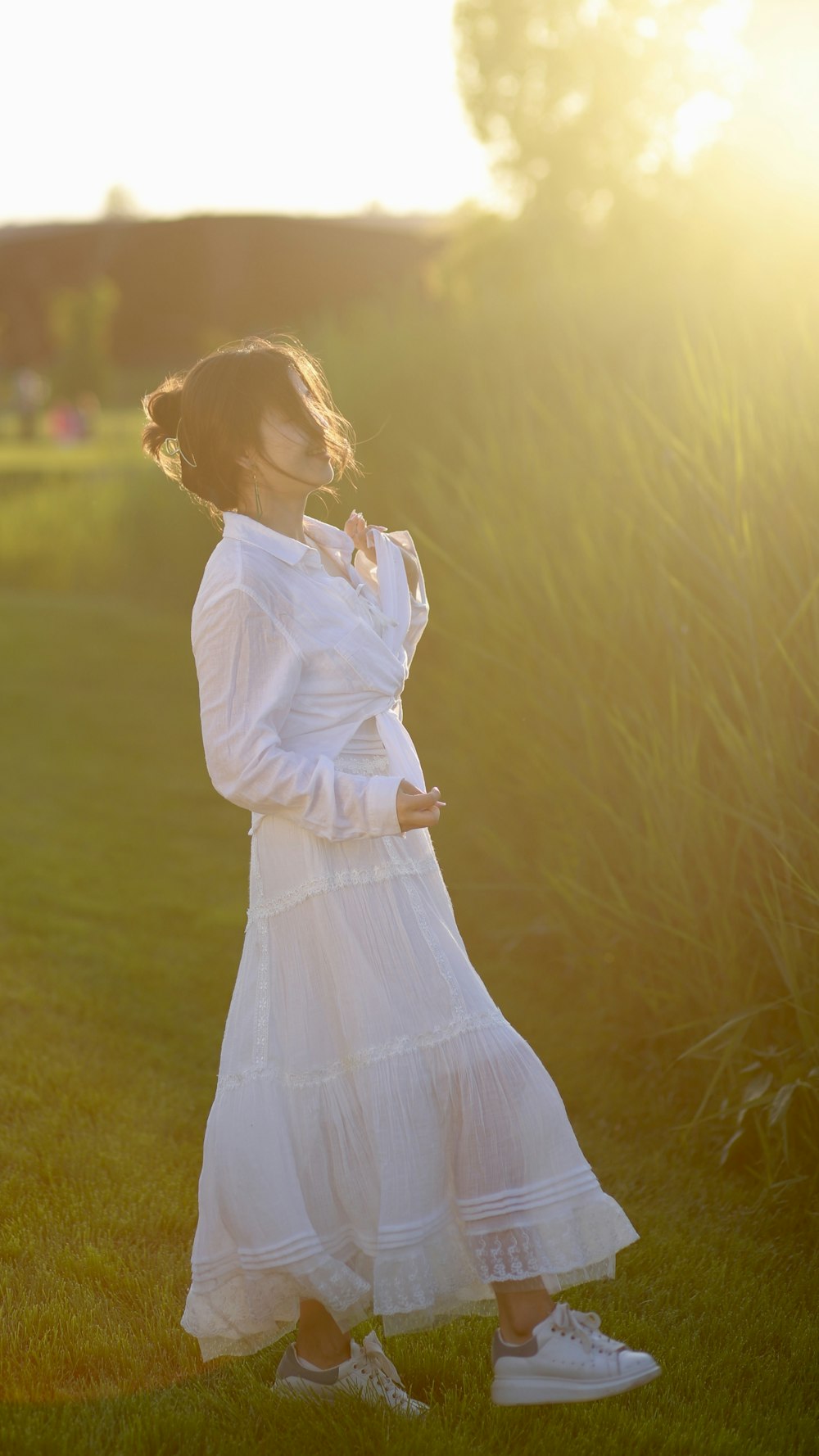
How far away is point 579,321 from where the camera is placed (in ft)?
28.8

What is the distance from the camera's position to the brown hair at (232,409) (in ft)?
8.27

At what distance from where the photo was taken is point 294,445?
254 centimetres

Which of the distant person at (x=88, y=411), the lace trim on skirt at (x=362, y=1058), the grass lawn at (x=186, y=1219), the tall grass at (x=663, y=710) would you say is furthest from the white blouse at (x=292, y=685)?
the distant person at (x=88, y=411)

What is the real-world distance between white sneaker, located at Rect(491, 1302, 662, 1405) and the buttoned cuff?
831mm

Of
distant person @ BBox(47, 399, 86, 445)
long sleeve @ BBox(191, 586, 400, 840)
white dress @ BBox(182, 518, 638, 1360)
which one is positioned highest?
distant person @ BBox(47, 399, 86, 445)

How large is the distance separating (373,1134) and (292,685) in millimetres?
752

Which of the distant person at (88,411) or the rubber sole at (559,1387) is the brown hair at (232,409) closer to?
the rubber sole at (559,1387)

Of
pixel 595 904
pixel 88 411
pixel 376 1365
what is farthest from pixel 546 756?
pixel 88 411

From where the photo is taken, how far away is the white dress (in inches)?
94.0

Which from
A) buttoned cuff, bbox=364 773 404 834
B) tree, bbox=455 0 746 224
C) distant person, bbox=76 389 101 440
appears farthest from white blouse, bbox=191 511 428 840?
distant person, bbox=76 389 101 440

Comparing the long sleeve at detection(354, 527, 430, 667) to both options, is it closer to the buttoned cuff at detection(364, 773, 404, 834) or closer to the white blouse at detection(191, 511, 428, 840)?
the white blouse at detection(191, 511, 428, 840)

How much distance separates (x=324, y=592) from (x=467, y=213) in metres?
32.0

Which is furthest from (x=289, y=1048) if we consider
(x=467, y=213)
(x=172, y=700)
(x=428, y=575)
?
(x=467, y=213)

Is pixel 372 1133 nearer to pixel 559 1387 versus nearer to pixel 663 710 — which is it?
pixel 559 1387
